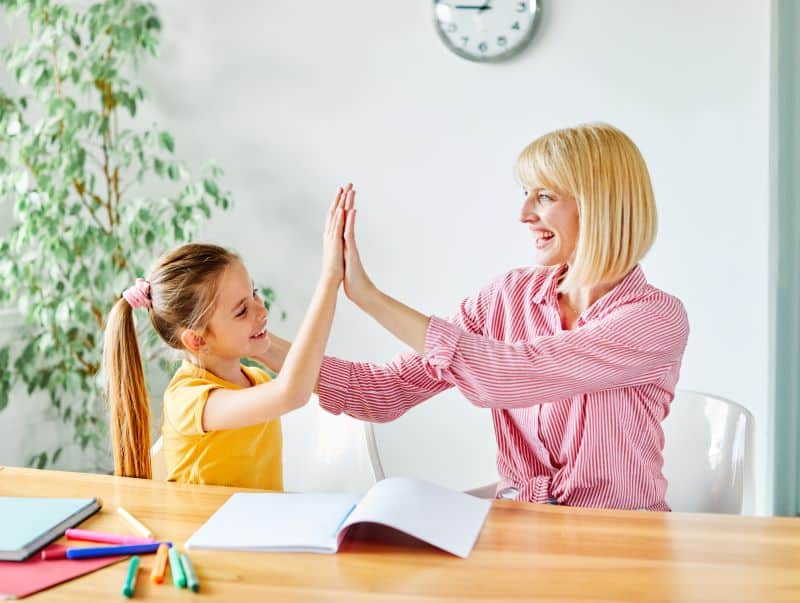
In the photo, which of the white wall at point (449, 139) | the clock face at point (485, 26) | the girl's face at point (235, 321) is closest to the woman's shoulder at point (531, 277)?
the girl's face at point (235, 321)

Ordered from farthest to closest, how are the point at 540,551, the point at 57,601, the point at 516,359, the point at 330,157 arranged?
the point at 330,157
the point at 516,359
the point at 540,551
the point at 57,601

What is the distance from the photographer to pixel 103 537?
1.28 meters

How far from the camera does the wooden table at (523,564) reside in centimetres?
112

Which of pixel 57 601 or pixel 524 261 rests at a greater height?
pixel 524 261

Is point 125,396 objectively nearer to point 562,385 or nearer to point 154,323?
point 154,323

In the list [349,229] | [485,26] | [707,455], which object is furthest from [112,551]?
[485,26]

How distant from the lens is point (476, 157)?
3004 millimetres

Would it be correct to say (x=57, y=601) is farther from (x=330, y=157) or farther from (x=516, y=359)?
(x=330, y=157)

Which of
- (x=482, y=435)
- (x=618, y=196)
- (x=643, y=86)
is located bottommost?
(x=482, y=435)

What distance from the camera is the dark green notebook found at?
1.23 metres

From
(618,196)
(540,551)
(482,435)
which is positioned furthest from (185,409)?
(482,435)

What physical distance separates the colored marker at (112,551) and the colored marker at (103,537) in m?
0.01

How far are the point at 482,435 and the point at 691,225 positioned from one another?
0.91 metres

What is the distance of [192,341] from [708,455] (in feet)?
3.20
